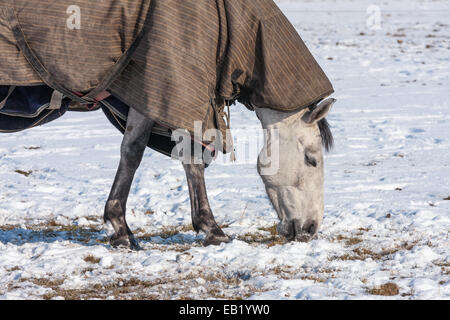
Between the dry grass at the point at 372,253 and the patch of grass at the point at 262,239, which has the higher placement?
the dry grass at the point at 372,253

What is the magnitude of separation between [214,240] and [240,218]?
3.24 ft

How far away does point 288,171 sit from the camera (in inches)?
178

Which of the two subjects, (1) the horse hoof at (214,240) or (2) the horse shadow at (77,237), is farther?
(2) the horse shadow at (77,237)

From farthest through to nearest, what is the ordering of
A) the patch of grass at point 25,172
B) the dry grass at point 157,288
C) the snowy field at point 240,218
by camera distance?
the patch of grass at point 25,172, the snowy field at point 240,218, the dry grass at point 157,288

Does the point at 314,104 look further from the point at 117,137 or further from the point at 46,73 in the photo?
the point at 117,137

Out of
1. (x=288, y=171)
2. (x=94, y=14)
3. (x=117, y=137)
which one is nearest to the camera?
(x=94, y=14)

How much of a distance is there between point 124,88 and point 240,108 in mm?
7041

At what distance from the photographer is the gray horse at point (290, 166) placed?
4.49 meters

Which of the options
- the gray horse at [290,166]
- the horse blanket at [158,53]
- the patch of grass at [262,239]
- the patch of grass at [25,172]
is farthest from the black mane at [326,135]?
the patch of grass at [25,172]

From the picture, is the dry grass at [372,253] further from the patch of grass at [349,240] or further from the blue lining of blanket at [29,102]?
the blue lining of blanket at [29,102]

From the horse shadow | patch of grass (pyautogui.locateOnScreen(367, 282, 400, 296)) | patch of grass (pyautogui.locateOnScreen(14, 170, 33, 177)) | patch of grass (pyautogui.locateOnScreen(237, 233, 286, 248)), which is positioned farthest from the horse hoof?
patch of grass (pyautogui.locateOnScreen(14, 170, 33, 177))

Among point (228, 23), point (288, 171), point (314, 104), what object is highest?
point (228, 23)

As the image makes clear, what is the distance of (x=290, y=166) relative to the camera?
14.8 feet

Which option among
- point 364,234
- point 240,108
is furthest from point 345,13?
point 364,234
